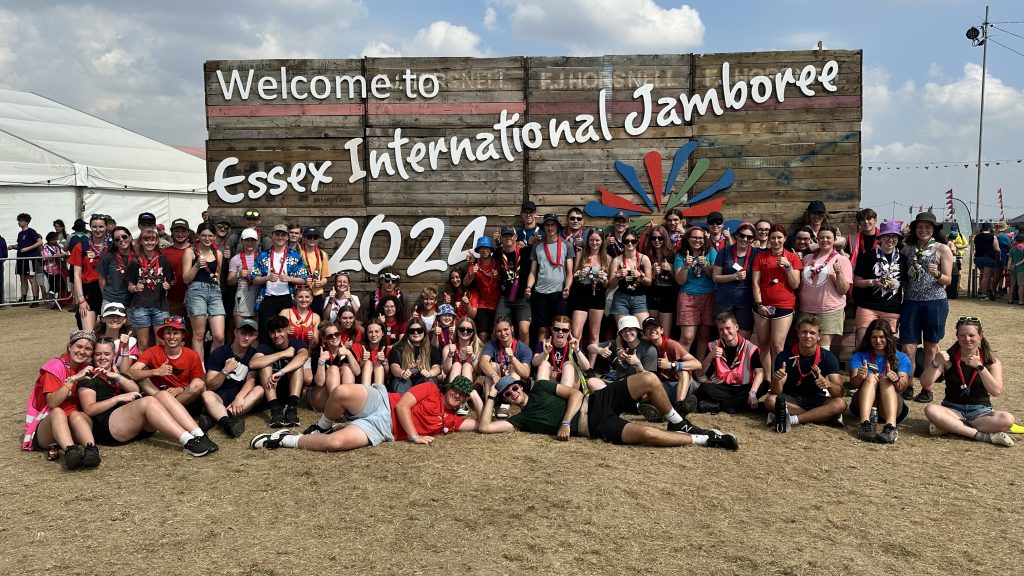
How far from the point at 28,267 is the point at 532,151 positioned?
12.4 metres

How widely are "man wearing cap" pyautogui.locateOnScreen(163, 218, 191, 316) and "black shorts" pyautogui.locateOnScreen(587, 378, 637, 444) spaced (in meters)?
4.77

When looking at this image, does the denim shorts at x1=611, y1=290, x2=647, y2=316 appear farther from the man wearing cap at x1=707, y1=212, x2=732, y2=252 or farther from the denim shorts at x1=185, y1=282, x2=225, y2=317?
the denim shorts at x1=185, y1=282, x2=225, y2=317

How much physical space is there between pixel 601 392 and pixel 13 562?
4324mm

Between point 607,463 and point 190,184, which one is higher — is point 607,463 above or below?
below

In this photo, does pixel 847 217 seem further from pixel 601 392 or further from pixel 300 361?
pixel 300 361

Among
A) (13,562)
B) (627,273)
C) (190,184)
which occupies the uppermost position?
(190,184)

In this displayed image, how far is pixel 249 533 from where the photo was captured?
430cm

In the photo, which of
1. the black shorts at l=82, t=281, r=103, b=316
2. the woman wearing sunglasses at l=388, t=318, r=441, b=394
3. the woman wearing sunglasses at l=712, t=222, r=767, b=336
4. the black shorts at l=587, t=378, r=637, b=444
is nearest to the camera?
the black shorts at l=587, t=378, r=637, b=444

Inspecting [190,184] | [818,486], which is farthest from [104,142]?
[818,486]

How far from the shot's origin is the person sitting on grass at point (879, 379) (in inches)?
246

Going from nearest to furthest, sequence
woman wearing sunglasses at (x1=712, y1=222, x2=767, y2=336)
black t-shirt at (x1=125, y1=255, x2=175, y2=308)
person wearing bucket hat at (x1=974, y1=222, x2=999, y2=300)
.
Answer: woman wearing sunglasses at (x1=712, y1=222, x2=767, y2=336) < black t-shirt at (x1=125, y1=255, x2=175, y2=308) < person wearing bucket hat at (x1=974, y1=222, x2=999, y2=300)

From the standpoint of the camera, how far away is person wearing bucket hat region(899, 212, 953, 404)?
705cm

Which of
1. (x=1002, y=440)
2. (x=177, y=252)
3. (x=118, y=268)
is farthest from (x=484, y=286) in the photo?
(x=1002, y=440)

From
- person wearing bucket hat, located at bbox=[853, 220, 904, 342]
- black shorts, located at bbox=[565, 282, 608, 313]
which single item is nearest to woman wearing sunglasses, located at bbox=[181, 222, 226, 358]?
black shorts, located at bbox=[565, 282, 608, 313]
